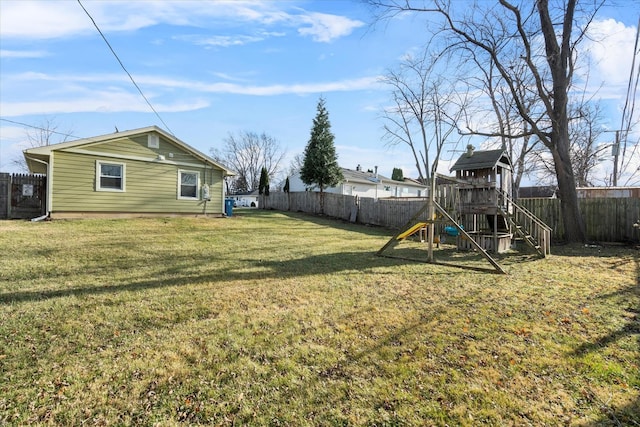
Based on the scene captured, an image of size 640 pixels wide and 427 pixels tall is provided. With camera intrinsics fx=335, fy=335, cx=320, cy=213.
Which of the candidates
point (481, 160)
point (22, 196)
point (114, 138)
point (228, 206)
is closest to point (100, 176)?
point (114, 138)

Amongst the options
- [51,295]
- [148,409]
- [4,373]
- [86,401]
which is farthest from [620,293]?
[51,295]

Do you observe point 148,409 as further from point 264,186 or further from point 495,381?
point 264,186

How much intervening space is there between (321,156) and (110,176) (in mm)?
14314

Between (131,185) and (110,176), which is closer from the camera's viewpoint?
(110,176)

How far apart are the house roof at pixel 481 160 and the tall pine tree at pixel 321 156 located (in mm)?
14047

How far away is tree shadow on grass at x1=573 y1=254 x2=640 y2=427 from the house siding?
16.0m

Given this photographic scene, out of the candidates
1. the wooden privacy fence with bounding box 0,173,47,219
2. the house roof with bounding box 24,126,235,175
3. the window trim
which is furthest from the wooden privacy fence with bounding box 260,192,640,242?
the wooden privacy fence with bounding box 0,173,47,219

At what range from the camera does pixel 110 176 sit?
14578mm

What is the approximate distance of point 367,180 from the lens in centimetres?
3603

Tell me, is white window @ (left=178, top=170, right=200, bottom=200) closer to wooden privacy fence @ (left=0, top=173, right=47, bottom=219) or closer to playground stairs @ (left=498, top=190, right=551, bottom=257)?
wooden privacy fence @ (left=0, top=173, right=47, bottom=219)

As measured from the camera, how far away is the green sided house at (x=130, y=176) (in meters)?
13.5

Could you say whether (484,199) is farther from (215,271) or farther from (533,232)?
(215,271)

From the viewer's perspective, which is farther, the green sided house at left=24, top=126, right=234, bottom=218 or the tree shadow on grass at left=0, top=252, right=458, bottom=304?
the green sided house at left=24, top=126, right=234, bottom=218

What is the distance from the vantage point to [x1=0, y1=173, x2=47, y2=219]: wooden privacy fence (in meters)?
13.9
